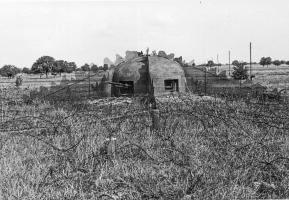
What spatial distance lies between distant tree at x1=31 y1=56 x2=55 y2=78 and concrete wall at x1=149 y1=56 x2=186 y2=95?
6882 centimetres

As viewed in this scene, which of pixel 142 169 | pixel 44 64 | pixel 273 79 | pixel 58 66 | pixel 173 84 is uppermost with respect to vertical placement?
pixel 44 64

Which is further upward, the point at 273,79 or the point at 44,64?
the point at 44,64

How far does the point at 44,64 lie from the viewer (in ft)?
267

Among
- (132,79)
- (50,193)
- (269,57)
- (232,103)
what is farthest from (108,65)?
(269,57)

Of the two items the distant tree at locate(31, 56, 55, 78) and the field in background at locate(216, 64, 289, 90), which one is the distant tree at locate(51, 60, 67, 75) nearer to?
the distant tree at locate(31, 56, 55, 78)

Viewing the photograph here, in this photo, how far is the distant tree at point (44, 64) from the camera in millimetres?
81656

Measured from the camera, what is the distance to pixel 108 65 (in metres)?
18.1

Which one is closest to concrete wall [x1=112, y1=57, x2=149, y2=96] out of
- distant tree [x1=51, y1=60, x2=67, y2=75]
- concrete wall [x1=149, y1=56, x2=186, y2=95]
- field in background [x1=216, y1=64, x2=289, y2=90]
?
concrete wall [x1=149, y1=56, x2=186, y2=95]

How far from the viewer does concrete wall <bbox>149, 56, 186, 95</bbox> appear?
53.1 ft

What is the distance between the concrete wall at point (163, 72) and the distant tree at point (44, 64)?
6882cm

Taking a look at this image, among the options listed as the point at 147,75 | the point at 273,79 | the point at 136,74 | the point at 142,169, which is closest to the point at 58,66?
the point at 273,79

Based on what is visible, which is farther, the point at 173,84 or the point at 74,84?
the point at 74,84

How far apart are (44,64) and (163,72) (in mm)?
69601

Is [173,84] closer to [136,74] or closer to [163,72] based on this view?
[163,72]
